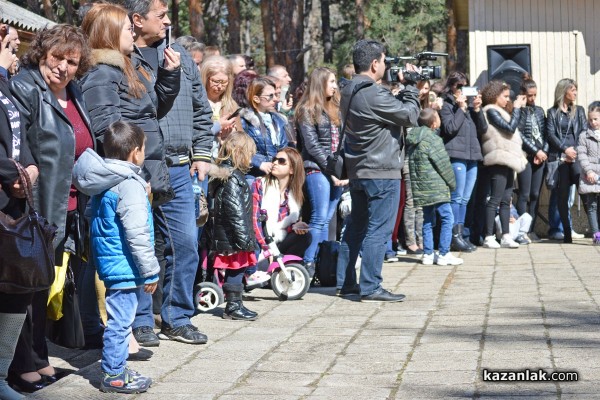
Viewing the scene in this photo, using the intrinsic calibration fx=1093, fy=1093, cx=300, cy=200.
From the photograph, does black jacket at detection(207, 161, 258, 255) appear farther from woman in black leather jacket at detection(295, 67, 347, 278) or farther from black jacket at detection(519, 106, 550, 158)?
black jacket at detection(519, 106, 550, 158)

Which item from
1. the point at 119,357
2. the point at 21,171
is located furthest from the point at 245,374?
the point at 21,171

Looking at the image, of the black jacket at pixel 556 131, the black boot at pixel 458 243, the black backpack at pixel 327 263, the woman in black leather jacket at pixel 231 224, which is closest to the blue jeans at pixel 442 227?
the black boot at pixel 458 243

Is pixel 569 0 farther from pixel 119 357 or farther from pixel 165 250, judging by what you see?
pixel 119 357

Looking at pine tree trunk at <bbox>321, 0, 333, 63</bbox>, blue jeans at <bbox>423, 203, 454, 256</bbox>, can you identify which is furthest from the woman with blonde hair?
pine tree trunk at <bbox>321, 0, 333, 63</bbox>

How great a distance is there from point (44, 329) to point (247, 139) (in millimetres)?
3060

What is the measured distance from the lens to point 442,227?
11.9 metres

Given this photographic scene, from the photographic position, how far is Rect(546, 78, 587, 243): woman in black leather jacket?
14273 millimetres

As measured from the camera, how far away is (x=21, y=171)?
541 centimetres

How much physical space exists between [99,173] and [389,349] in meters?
2.24

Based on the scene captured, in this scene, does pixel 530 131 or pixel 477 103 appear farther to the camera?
pixel 530 131

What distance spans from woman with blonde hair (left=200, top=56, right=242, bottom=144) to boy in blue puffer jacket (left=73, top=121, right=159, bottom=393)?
293cm

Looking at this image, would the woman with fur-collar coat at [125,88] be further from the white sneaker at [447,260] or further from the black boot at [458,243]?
the black boot at [458,243]

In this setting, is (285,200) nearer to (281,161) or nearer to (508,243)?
(281,161)

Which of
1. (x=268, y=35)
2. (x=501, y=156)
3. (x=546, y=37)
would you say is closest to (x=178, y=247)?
(x=501, y=156)
